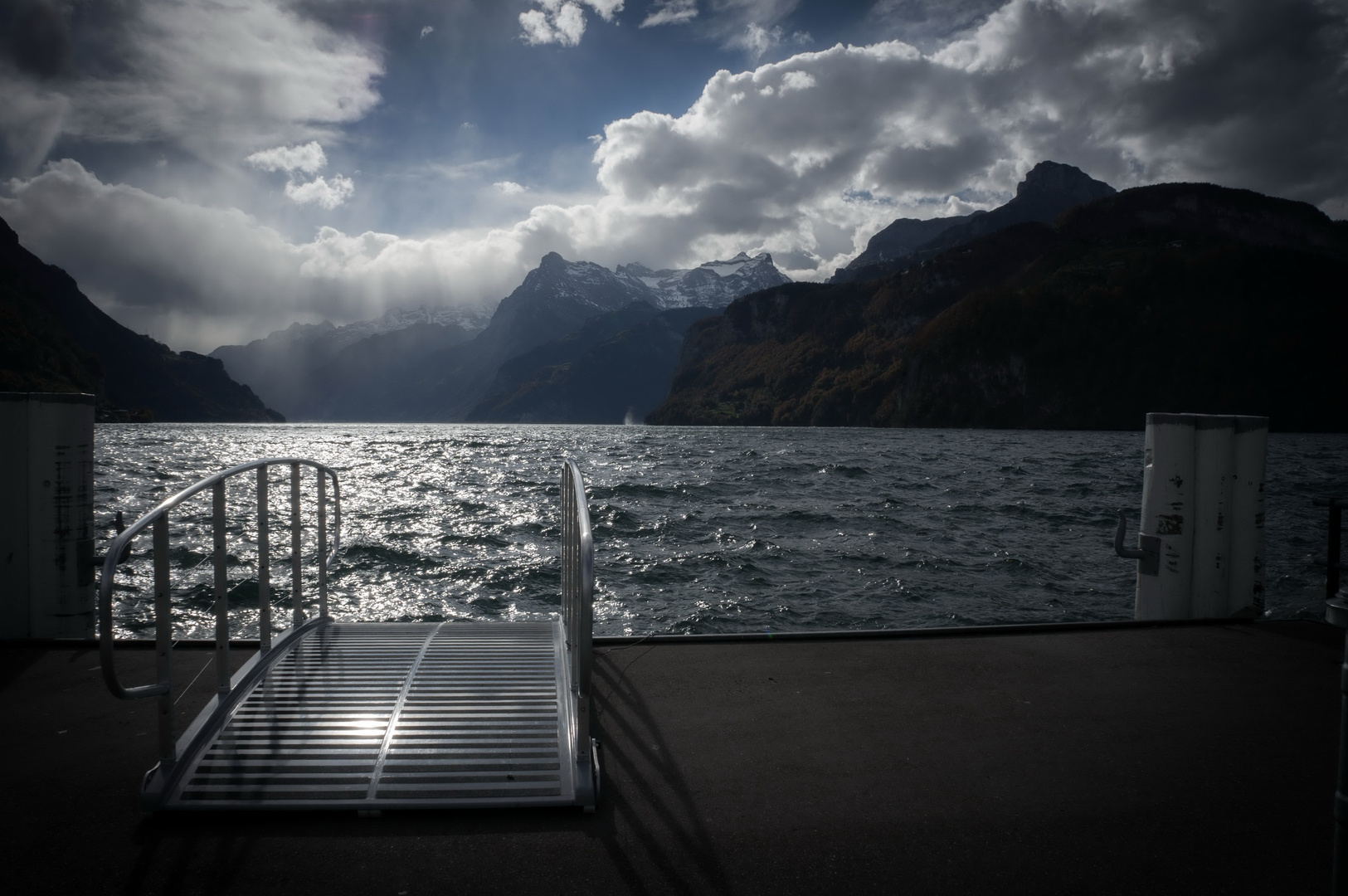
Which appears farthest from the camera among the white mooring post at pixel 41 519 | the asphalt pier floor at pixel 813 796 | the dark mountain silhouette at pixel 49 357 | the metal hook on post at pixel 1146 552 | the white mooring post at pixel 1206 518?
the dark mountain silhouette at pixel 49 357

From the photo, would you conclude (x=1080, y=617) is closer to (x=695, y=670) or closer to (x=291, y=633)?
(x=695, y=670)

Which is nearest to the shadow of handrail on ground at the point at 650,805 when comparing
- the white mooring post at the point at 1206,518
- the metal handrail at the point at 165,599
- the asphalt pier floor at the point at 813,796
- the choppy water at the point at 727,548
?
the asphalt pier floor at the point at 813,796

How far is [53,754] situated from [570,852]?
274 cm

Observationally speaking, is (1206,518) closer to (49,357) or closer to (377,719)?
(377,719)

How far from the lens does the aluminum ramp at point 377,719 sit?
3.25 metres

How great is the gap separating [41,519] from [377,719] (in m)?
3.44

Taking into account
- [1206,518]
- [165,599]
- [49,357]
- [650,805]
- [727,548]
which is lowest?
[727,548]

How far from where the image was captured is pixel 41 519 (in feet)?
17.7

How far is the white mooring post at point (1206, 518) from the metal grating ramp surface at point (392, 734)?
514 centimetres

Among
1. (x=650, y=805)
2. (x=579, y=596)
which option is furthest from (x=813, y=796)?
(x=579, y=596)

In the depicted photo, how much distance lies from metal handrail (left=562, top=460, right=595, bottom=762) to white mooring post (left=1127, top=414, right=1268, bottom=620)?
15.5 feet

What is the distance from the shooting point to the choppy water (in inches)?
533

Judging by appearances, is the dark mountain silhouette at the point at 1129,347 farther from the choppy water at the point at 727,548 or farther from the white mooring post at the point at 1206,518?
the white mooring post at the point at 1206,518

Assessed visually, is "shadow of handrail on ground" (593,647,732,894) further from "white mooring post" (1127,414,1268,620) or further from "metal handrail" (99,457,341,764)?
"white mooring post" (1127,414,1268,620)
